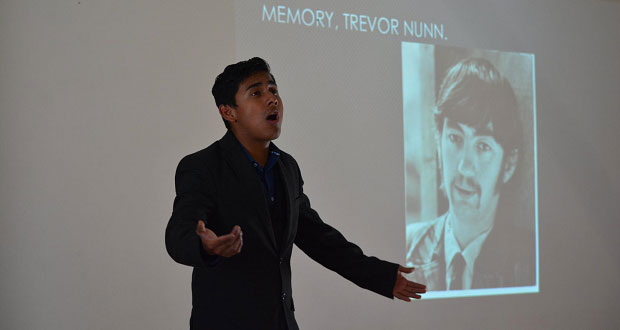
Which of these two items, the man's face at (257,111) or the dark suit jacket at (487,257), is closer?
the man's face at (257,111)

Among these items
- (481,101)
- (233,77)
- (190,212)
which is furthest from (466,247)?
(190,212)

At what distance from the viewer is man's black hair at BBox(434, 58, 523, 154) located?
4.11m

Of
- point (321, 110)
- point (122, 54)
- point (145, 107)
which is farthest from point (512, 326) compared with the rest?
point (122, 54)

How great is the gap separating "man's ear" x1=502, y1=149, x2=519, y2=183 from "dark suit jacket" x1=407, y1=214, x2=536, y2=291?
332 mm

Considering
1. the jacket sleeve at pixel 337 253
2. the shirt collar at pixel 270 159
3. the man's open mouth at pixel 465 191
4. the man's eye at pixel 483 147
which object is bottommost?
the jacket sleeve at pixel 337 253

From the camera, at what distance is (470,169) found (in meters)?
4.16

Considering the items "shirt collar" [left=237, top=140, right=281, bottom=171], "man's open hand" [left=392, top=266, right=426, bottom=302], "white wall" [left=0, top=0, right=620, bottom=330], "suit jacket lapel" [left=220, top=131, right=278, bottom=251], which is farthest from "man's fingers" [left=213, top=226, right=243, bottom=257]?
"white wall" [left=0, top=0, right=620, bottom=330]

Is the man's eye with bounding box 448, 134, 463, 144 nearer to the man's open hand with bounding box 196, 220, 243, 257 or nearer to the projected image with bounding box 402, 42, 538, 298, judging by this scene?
the projected image with bounding box 402, 42, 538, 298

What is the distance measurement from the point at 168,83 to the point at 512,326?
2954mm

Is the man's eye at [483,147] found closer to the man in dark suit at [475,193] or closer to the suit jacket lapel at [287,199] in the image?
the man in dark suit at [475,193]

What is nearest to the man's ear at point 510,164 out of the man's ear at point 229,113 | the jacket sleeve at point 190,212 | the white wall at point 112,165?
the white wall at point 112,165

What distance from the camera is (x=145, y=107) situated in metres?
3.41

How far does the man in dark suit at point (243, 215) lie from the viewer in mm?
1505

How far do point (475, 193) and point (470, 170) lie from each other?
6.7 inches
